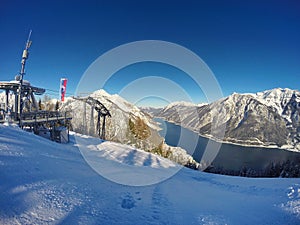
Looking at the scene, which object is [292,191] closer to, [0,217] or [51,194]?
[51,194]

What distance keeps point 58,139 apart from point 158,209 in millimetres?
15438

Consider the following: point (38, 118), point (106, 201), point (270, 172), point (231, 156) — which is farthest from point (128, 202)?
point (231, 156)

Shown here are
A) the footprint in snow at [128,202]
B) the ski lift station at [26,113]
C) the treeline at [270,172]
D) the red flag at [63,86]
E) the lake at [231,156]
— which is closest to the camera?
the footprint in snow at [128,202]

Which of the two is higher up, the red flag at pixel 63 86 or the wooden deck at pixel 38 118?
the red flag at pixel 63 86

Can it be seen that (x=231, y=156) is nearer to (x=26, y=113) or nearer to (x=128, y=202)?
(x=26, y=113)

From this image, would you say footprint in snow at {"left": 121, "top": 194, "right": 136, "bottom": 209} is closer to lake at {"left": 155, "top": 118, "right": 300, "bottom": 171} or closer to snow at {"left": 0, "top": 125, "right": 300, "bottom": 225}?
snow at {"left": 0, "top": 125, "right": 300, "bottom": 225}

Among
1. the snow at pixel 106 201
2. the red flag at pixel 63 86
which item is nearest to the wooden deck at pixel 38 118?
the red flag at pixel 63 86

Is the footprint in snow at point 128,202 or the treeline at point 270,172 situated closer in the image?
the footprint in snow at point 128,202

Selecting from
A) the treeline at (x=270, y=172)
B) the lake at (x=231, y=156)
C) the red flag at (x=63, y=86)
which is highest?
the red flag at (x=63, y=86)

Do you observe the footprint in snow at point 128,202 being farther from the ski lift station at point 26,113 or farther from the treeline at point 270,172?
the treeline at point 270,172

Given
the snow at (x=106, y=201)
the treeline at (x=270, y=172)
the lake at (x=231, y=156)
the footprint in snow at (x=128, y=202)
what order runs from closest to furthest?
the snow at (x=106, y=201) → the footprint in snow at (x=128, y=202) → the treeline at (x=270, y=172) → the lake at (x=231, y=156)

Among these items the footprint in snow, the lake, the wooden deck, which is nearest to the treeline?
the lake

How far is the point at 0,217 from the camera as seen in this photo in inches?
104

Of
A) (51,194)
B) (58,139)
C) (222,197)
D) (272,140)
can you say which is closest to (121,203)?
(51,194)
